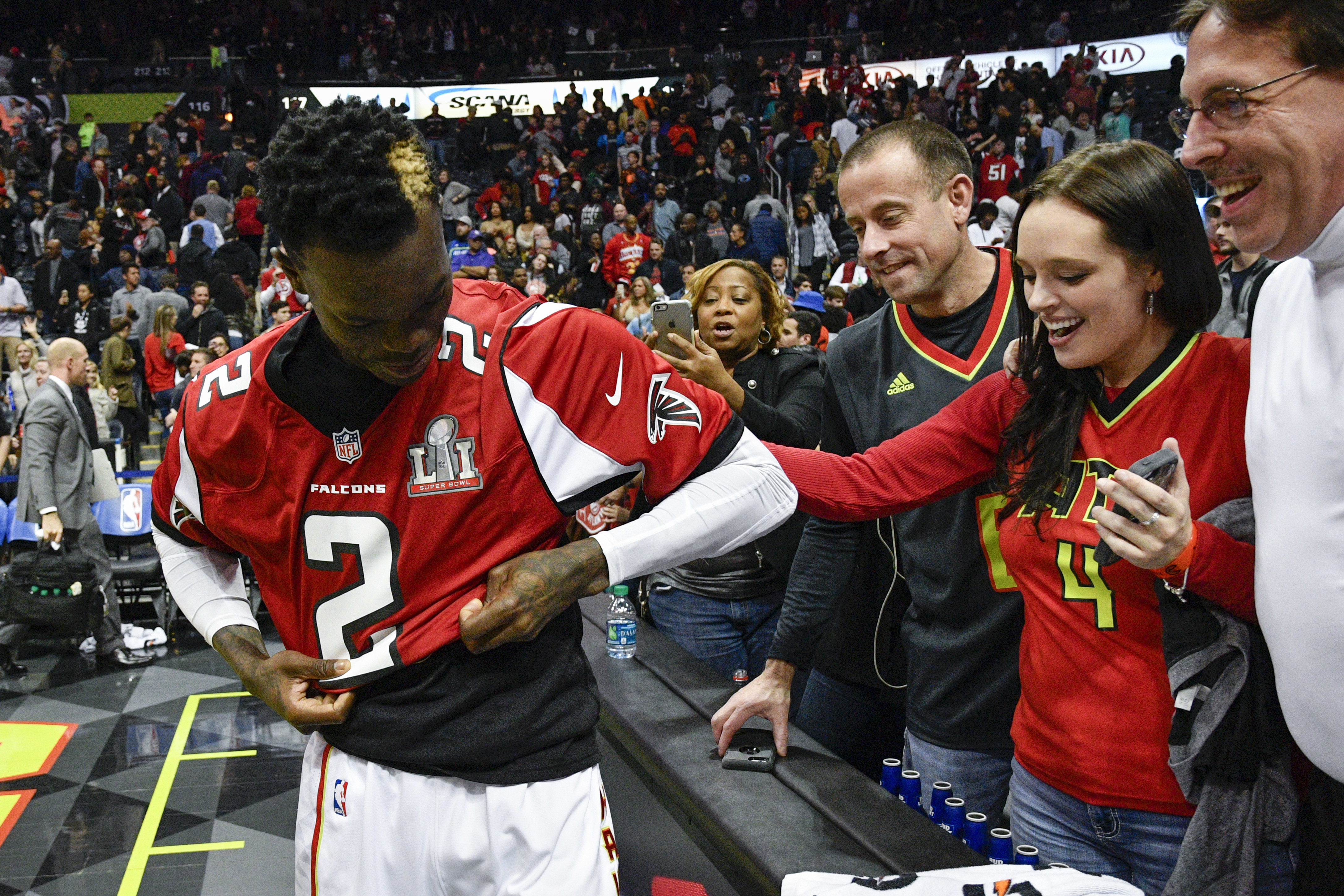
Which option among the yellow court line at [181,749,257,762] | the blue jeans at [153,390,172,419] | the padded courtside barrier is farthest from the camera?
the blue jeans at [153,390,172,419]

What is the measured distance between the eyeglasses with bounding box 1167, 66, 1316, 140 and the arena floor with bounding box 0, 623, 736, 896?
5.65ft

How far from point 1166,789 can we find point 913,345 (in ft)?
3.44

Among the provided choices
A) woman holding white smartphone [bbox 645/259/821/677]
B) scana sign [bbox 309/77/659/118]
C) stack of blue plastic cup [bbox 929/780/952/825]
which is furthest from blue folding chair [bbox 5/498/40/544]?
scana sign [bbox 309/77/659/118]

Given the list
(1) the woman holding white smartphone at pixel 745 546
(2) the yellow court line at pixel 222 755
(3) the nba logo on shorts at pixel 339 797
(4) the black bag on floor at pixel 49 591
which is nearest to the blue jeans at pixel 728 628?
(1) the woman holding white smartphone at pixel 745 546

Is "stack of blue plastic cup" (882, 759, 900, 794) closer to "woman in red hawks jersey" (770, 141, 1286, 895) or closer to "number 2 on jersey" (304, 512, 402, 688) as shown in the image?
"woman in red hawks jersey" (770, 141, 1286, 895)

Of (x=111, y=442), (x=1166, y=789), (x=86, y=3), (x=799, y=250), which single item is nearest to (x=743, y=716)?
(x=1166, y=789)

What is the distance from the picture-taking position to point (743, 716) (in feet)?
6.87

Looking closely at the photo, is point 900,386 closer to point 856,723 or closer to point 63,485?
point 856,723

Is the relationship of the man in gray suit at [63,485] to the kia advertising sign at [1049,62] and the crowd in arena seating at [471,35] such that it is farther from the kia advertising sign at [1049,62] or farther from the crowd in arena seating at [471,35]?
the crowd in arena seating at [471,35]

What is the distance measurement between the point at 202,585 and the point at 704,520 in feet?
2.50

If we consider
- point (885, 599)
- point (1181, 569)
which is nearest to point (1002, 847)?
point (1181, 569)

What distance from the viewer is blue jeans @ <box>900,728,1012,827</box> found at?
207cm

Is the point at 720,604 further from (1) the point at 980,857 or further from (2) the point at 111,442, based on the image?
(2) the point at 111,442

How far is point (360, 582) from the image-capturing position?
1388 mm
